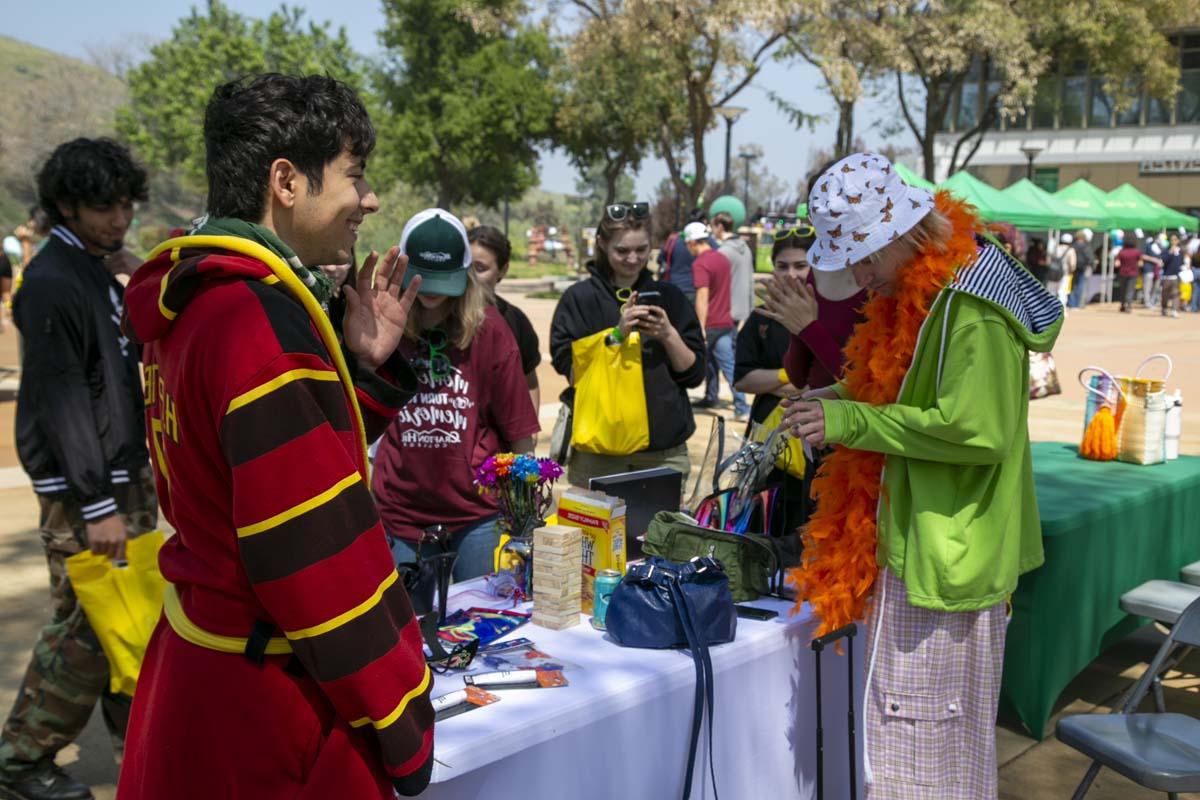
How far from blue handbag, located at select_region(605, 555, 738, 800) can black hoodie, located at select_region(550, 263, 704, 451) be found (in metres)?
1.58

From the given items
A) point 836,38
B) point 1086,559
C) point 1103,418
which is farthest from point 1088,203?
point 1086,559

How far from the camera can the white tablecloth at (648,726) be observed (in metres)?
2.20

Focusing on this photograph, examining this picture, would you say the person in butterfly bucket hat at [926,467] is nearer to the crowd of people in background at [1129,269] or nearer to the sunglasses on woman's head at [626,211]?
the sunglasses on woman's head at [626,211]

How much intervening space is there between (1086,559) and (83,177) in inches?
149

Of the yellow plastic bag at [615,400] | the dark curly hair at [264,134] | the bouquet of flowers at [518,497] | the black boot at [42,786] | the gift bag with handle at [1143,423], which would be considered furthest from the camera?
the gift bag with handle at [1143,423]

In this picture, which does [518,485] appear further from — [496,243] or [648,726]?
[496,243]

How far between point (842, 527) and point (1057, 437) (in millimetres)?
7472

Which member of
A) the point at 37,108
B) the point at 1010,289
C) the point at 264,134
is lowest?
the point at 1010,289

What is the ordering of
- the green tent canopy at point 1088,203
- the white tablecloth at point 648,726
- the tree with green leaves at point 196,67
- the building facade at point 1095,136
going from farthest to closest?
1. the tree with green leaves at point 196,67
2. the building facade at point 1095,136
3. the green tent canopy at point 1088,203
4. the white tablecloth at point 648,726

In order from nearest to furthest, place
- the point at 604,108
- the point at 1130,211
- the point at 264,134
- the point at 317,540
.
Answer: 1. the point at 317,540
2. the point at 264,134
3. the point at 1130,211
4. the point at 604,108

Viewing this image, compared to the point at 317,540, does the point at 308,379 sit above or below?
above

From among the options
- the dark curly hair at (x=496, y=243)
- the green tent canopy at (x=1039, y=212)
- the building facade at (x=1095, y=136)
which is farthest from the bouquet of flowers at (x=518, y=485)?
the building facade at (x=1095, y=136)

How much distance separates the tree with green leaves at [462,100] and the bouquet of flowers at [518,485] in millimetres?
32489

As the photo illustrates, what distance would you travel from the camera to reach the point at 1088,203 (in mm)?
25828
